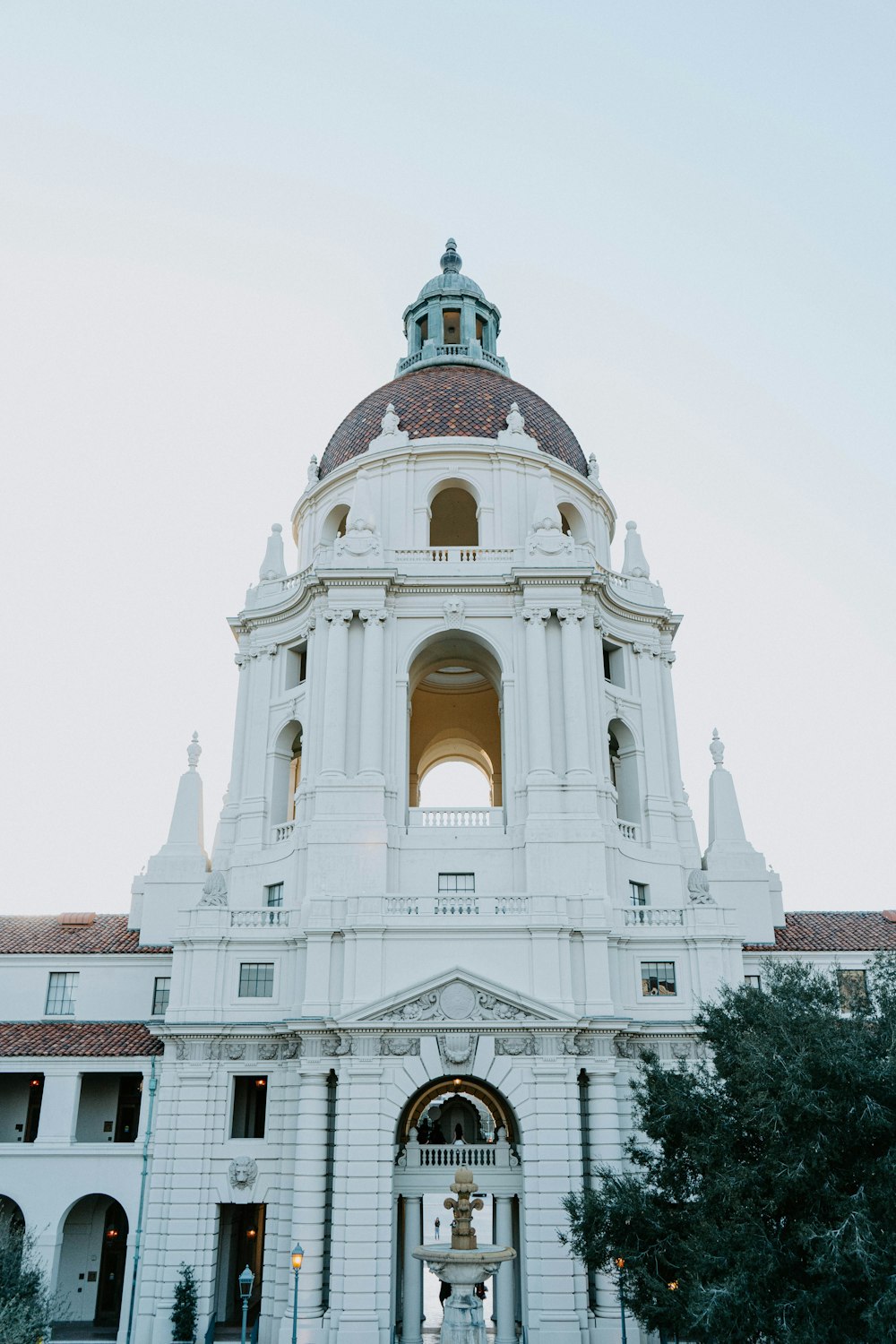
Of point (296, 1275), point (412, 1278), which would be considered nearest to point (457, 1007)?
point (412, 1278)

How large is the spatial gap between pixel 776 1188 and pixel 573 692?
21214 millimetres

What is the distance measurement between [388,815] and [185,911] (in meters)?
7.72

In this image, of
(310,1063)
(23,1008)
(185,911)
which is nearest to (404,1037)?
(310,1063)

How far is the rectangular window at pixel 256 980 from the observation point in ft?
120

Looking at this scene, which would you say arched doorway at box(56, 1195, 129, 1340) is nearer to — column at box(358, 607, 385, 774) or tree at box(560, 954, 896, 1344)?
column at box(358, 607, 385, 774)

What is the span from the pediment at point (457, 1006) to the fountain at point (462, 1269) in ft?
31.0

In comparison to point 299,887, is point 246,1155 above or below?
below

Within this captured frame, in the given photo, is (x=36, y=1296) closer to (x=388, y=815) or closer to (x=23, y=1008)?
(x=23, y=1008)

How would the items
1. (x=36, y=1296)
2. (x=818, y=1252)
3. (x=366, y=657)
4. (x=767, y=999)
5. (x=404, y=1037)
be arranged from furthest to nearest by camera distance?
(x=366, y=657)
(x=404, y=1037)
(x=36, y=1296)
(x=767, y=999)
(x=818, y=1252)

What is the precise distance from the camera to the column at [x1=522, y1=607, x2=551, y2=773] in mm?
38906

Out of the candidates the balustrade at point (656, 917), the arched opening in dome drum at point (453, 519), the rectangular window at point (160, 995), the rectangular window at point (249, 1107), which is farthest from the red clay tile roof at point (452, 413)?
the rectangular window at point (249, 1107)

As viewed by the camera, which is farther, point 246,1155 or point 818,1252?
point 246,1155

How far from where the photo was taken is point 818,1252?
19.8m

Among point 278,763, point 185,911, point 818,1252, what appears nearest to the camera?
point 818,1252
